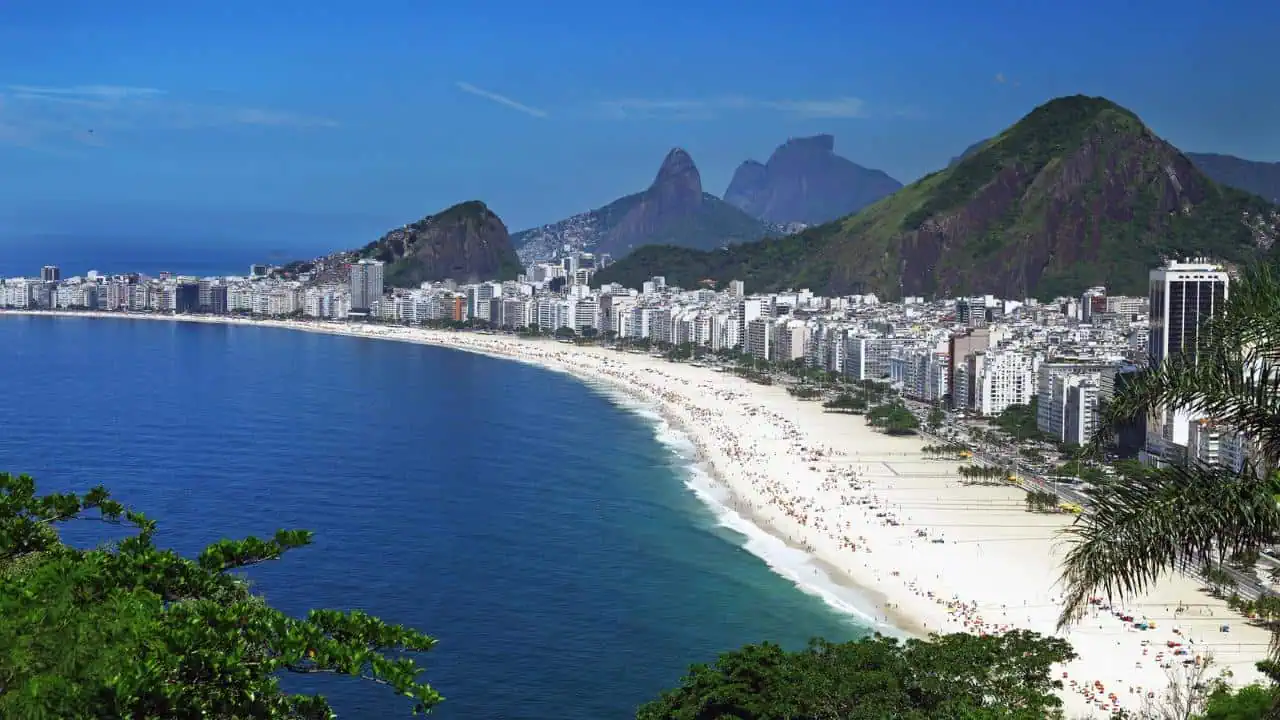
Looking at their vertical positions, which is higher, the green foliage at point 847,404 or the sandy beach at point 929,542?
the green foliage at point 847,404

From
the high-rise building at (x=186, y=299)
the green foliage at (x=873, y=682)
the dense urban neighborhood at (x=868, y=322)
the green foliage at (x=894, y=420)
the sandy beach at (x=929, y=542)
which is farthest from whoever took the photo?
the high-rise building at (x=186, y=299)

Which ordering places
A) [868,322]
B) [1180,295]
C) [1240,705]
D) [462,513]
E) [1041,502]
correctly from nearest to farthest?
1. [1240,705]
2. [462,513]
3. [1041,502]
4. [1180,295]
5. [868,322]

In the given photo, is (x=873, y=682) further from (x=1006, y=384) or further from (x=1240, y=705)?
(x=1006, y=384)

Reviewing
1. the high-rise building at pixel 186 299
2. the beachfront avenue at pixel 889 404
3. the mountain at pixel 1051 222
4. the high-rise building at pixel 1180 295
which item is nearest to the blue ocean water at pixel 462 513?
the beachfront avenue at pixel 889 404

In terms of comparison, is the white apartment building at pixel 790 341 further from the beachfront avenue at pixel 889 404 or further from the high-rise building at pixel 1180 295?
the high-rise building at pixel 1180 295

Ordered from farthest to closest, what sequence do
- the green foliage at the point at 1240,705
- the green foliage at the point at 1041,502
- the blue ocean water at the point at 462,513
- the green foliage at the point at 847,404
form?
the green foliage at the point at 847,404, the green foliage at the point at 1041,502, the blue ocean water at the point at 462,513, the green foliage at the point at 1240,705

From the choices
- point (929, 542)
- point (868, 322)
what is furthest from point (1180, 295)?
point (868, 322)

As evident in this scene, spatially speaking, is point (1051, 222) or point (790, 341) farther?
point (1051, 222)
